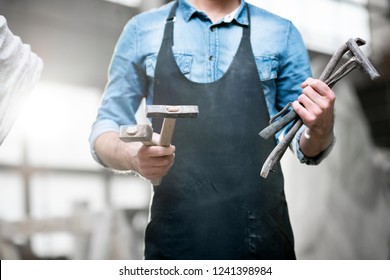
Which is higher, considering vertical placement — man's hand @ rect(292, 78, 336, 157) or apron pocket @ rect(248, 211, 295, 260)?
man's hand @ rect(292, 78, 336, 157)

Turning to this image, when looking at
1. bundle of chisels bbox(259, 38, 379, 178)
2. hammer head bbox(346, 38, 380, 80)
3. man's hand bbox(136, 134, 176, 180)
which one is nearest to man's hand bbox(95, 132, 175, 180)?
man's hand bbox(136, 134, 176, 180)

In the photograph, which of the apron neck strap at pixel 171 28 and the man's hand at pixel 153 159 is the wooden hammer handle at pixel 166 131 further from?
the apron neck strap at pixel 171 28

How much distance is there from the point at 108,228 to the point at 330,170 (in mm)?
734

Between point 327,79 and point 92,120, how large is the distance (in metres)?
0.61

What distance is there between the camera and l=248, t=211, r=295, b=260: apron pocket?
36.3 inches

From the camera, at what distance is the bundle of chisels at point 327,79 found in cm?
82

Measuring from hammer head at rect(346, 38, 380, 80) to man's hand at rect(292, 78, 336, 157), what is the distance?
57 millimetres

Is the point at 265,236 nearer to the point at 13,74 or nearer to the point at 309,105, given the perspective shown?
the point at 309,105

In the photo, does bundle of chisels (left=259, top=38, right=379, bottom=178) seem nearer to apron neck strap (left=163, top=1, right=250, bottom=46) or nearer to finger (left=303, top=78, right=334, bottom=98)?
finger (left=303, top=78, right=334, bottom=98)

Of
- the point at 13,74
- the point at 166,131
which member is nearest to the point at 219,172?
the point at 166,131

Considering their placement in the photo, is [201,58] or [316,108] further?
[201,58]

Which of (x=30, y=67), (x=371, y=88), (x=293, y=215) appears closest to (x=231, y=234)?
(x=30, y=67)

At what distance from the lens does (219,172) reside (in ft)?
3.02

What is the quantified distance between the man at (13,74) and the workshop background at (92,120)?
141 mm
